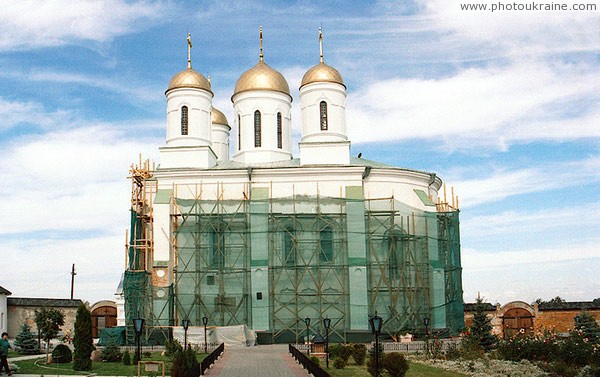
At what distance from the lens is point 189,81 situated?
1420 inches

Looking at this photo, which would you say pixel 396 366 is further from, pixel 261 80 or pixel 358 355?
pixel 261 80

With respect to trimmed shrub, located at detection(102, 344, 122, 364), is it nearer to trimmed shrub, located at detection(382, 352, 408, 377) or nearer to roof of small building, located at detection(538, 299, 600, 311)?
trimmed shrub, located at detection(382, 352, 408, 377)

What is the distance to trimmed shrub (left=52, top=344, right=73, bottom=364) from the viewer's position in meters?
23.0

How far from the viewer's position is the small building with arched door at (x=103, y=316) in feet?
135

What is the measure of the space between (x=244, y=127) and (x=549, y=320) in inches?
749

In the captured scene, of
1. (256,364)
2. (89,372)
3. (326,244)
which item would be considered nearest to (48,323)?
(89,372)

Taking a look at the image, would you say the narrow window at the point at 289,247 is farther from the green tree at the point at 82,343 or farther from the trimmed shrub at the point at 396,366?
the trimmed shrub at the point at 396,366

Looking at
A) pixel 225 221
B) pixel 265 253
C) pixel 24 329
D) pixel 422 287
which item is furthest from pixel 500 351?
pixel 24 329

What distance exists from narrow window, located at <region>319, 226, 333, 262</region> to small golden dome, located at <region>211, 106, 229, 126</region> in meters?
14.2

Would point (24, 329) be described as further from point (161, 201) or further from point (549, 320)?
point (549, 320)

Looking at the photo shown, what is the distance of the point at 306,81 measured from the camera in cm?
3659

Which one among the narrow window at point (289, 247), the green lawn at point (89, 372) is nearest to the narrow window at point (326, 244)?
the narrow window at point (289, 247)

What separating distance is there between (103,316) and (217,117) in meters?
13.6

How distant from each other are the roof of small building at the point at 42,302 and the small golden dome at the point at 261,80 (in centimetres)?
1512
